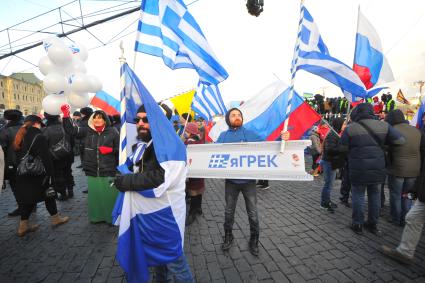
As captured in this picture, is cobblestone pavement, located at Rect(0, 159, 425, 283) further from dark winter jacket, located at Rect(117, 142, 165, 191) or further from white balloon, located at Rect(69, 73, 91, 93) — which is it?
white balloon, located at Rect(69, 73, 91, 93)

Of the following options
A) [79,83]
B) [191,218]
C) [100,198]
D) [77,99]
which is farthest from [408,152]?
[77,99]

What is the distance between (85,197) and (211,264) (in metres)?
4.24

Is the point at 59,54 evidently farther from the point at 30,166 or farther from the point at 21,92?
the point at 21,92

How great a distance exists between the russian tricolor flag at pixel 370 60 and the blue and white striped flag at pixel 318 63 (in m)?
1.39

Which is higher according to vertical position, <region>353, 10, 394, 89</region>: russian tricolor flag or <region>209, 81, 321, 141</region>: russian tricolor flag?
<region>353, 10, 394, 89</region>: russian tricolor flag

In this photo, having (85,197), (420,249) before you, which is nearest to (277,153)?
(420,249)

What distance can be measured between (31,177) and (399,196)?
6.15 metres

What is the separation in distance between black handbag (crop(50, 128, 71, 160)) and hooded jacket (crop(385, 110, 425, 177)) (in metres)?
6.34

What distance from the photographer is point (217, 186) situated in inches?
277

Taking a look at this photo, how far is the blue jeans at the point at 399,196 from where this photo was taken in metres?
4.14

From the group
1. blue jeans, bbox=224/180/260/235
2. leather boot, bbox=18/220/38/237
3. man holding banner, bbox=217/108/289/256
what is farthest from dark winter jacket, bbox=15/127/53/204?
blue jeans, bbox=224/180/260/235

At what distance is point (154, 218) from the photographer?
207 centimetres

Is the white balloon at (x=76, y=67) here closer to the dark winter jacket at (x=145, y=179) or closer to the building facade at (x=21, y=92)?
the dark winter jacket at (x=145, y=179)

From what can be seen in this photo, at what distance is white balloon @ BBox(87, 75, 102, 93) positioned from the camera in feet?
23.6
